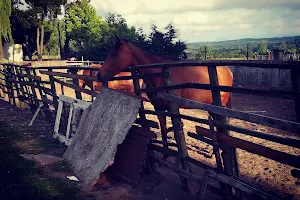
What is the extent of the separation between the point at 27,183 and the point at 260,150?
3.67m

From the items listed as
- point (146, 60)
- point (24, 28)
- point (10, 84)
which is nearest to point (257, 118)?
point (146, 60)

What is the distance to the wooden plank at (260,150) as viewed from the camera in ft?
9.01

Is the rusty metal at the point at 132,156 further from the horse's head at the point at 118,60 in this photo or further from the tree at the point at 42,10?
the tree at the point at 42,10

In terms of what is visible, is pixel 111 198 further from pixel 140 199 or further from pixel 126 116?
pixel 126 116

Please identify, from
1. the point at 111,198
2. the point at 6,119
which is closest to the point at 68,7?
the point at 6,119

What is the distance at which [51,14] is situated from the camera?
44219 mm

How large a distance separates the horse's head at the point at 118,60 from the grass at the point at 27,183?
2.11m

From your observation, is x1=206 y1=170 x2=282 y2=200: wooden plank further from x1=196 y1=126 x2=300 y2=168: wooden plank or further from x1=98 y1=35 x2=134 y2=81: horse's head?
x1=98 y1=35 x2=134 y2=81: horse's head

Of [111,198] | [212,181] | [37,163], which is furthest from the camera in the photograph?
[37,163]

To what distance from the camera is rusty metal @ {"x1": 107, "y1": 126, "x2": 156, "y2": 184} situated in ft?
14.1

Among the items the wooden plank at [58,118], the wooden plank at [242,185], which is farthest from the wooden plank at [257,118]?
the wooden plank at [58,118]

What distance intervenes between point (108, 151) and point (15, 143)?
139 inches

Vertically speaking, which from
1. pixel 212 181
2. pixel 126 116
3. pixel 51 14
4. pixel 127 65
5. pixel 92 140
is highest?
pixel 51 14

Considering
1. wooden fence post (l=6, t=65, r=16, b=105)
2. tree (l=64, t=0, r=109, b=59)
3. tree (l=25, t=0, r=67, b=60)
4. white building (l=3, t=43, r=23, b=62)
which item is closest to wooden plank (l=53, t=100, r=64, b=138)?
wooden fence post (l=6, t=65, r=16, b=105)
